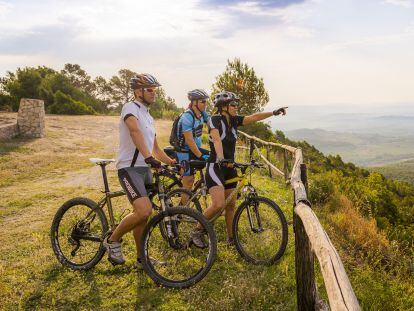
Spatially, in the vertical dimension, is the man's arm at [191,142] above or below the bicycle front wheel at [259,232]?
above

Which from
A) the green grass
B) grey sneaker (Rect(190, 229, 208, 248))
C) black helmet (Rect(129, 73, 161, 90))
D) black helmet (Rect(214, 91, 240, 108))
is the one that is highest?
black helmet (Rect(129, 73, 161, 90))

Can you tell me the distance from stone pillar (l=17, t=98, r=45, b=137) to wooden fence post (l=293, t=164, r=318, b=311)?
1722 centimetres

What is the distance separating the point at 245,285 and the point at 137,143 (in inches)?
87.9

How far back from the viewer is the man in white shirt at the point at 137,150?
4391 mm

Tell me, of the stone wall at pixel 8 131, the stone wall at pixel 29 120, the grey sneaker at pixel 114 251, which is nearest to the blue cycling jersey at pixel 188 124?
the grey sneaker at pixel 114 251

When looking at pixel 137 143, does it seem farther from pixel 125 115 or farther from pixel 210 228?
pixel 210 228

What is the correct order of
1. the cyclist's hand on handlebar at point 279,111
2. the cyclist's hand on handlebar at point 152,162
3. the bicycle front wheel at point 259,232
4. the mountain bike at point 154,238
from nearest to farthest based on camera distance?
the cyclist's hand on handlebar at point 152,162
the mountain bike at point 154,238
the bicycle front wheel at point 259,232
the cyclist's hand on handlebar at point 279,111

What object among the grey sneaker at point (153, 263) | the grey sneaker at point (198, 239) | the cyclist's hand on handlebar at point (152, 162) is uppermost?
the cyclist's hand on handlebar at point (152, 162)

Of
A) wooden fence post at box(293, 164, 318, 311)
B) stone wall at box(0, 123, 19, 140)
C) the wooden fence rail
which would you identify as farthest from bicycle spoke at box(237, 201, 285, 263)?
stone wall at box(0, 123, 19, 140)

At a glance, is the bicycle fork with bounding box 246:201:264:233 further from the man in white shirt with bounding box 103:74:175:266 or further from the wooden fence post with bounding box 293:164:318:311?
the wooden fence post with bounding box 293:164:318:311

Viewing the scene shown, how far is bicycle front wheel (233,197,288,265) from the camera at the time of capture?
527 cm

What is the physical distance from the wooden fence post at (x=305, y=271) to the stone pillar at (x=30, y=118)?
678 inches

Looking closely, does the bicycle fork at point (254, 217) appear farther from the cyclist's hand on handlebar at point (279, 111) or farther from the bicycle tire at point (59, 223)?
the bicycle tire at point (59, 223)

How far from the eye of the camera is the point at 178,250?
5.02 meters
